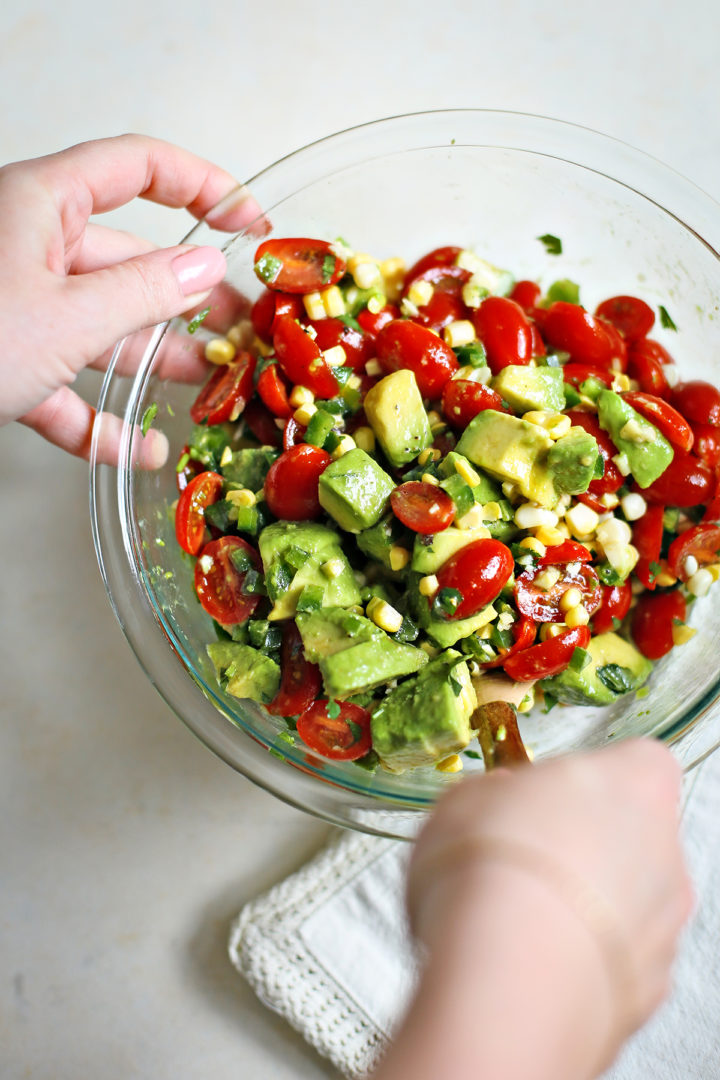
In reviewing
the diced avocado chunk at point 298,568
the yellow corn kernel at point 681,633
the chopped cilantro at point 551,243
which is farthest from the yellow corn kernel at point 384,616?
the chopped cilantro at point 551,243

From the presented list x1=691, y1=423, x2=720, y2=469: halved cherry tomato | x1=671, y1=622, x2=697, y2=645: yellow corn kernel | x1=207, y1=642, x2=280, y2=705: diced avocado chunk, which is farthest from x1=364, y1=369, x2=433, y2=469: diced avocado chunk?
x1=671, y1=622, x2=697, y2=645: yellow corn kernel

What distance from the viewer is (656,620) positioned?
1.91m

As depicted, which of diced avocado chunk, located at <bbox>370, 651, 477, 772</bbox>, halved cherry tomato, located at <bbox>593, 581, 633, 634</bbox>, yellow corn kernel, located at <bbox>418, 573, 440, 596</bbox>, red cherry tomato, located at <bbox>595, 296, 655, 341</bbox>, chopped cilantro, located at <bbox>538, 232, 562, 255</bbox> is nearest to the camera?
diced avocado chunk, located at <bbox>370, 651, 477, 772</bbox>

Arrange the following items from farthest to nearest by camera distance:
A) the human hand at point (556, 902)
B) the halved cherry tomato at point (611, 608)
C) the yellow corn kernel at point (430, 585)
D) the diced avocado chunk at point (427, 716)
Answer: the halved cherry tomato at point (611, 608)
the yellow corn kernel at point (430, 585)
the diced avocado chunk at point (427, 716)
the human hand at point (556, 902)

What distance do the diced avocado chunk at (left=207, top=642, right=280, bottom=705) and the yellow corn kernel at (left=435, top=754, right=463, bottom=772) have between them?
1.33ft

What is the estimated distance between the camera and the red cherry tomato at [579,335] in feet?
6.28

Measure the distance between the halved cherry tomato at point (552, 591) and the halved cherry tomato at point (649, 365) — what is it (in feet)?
1.72

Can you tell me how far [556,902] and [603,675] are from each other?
2.91 ft

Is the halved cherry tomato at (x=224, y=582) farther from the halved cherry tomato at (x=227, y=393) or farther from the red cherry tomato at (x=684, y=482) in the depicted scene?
the red cherry tomato at (x=684, y=482)

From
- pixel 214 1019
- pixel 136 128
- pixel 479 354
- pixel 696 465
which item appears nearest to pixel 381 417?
pixel 479 354

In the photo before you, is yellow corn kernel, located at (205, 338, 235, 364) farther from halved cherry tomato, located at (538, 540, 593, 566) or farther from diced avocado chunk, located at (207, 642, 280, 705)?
halved cherry tomato, located at (538, 540, 593, 566)

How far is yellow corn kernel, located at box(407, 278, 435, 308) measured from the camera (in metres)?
1.96

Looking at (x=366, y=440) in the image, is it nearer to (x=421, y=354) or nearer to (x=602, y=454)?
(x=421, y=354)

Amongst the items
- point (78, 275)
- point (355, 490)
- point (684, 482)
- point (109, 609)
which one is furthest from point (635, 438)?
point (109, 609)
